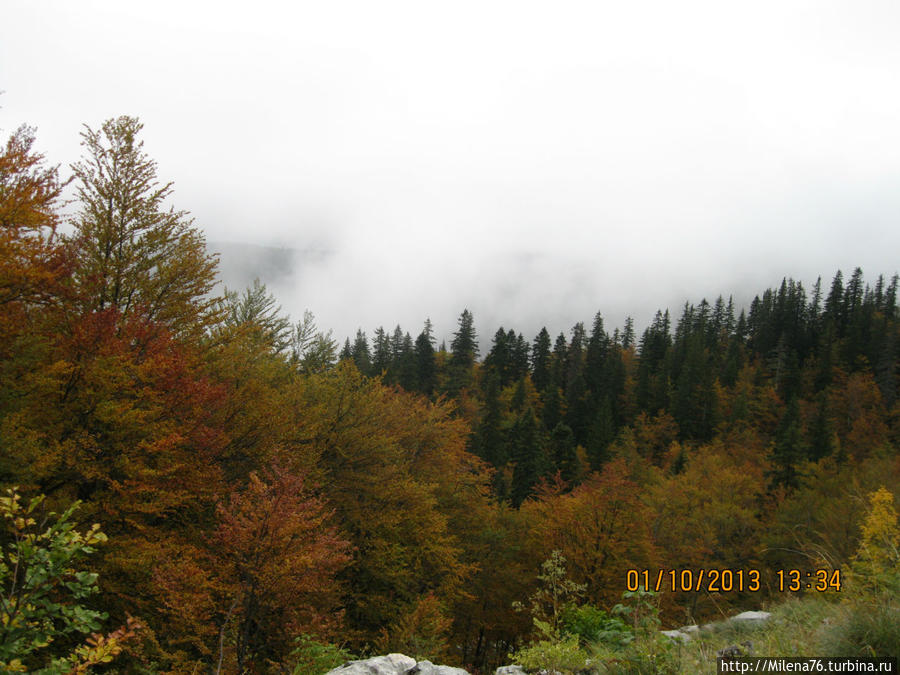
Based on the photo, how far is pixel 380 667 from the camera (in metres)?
5.86

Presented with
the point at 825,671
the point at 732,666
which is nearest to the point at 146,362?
the point at 732,666

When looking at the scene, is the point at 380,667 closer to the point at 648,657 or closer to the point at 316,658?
the point at 316,658

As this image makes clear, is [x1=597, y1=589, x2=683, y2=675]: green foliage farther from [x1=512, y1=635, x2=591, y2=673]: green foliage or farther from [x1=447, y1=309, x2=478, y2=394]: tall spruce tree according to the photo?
[x1=447, y1=309, x2=478, y2=394]: tall spruce tree

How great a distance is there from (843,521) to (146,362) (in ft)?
120

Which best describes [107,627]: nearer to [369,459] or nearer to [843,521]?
[369,459]

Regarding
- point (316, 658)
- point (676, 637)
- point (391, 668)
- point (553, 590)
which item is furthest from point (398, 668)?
point (676, 637)

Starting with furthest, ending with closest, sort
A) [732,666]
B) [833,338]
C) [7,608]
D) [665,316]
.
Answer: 1. [665,316]
2. [833,338]
3. [732,666]
4. [7,608]

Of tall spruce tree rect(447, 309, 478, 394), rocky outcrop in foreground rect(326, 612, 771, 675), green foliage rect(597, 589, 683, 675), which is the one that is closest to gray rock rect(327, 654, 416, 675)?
rocky outcrop in foreground rect(326, 612, 771, 675)

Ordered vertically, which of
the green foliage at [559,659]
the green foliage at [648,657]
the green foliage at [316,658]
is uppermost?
the green foliage at [648,657]

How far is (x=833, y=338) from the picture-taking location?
80.4 metres

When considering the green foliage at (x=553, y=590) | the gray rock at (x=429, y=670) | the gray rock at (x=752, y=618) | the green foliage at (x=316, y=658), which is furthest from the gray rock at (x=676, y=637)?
the green foliage at (x=316, y=658)

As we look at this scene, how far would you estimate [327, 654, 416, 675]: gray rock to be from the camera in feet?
18.7

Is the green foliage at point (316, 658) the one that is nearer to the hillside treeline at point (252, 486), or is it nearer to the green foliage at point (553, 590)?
the hillside treeline at point (252, 486)

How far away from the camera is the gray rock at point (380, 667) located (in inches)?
225
